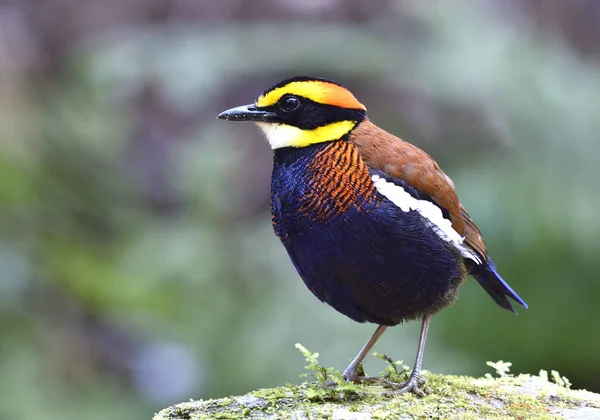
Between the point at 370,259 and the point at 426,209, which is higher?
the point at 426,209

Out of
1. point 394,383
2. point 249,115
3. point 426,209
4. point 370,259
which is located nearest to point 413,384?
point 394,383

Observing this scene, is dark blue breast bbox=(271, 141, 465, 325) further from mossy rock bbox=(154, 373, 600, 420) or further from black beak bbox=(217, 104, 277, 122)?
mossy rock bbox=(154, 373, 600, 420)

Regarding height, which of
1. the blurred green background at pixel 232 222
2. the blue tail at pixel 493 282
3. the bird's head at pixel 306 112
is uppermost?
the blurred green background at pixel 232 222

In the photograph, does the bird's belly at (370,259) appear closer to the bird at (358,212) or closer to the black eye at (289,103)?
the bird at (358,212)

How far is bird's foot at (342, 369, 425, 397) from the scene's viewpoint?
122 inches

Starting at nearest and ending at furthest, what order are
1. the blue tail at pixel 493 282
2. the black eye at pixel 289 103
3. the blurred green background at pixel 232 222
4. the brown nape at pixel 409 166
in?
the brown nape at pixel 409 166 < the black eye at pixel 289 103 < the blue tail at pixel 493 282 < the blurred green background at pixel 232 222

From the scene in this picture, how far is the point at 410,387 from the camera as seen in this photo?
123 inches

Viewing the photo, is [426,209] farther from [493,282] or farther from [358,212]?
[493,282]

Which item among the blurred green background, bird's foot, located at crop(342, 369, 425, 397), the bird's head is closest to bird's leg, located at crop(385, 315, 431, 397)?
bird's foot, located at crop(342, 369, 425, 397)

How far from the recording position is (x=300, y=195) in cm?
311

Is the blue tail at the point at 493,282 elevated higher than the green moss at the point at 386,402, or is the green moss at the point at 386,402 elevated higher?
the blue tail at the point at 493,282

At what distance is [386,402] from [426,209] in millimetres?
812

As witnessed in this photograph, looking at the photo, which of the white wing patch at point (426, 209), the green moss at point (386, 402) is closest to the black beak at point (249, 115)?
the white wing patch at point (426, 209)

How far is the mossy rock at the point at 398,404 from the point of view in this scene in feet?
9.36
